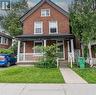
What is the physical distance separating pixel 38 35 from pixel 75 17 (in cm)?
665

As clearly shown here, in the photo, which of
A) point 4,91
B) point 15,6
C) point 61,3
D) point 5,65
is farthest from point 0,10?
point 4,91

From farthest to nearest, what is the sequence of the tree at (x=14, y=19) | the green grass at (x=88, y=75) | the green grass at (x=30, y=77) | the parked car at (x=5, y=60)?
the tree at (x=14, y=19), the parked car at (x=5, y=60), the green grass at (x=88, y=75), the green grass at (x=30, y=77)

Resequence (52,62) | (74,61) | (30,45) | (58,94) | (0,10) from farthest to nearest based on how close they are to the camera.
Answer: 1. (0,10)
2. (30,45)
3. (74,61)
4. (52,62)
5. (58,94)

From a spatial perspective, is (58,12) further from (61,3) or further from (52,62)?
(61,3)

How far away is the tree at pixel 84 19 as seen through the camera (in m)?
25.5

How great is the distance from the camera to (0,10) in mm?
54094

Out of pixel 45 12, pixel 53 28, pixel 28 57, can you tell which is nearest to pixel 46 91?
pixel 28 57

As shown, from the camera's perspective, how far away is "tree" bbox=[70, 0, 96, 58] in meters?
25.5

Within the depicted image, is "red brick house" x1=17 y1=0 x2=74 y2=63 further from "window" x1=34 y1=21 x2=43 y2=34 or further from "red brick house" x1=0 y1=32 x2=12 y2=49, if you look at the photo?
"red brick house" x1=0 y1=32 x2=12 y2=49

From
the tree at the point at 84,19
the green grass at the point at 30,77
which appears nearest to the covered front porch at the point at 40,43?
the tree at the point at 84,19

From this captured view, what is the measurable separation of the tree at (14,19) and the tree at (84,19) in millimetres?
19172

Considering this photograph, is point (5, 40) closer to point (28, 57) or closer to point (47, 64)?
point (28, 57)

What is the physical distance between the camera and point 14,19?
45875 millimetres

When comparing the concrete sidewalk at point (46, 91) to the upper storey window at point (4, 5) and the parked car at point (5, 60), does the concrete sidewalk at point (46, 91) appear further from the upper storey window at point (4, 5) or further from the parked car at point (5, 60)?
the upper storey window at point (4, 5)
